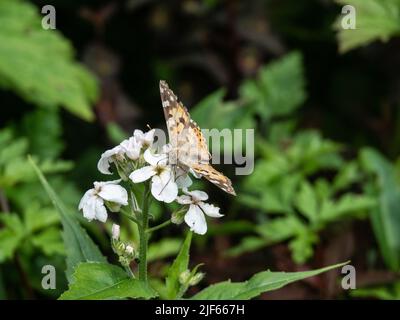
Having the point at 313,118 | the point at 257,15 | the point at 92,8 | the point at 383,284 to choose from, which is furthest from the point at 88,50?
the point at 383,284

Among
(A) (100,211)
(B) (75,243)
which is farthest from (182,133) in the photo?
(B) (75,243)

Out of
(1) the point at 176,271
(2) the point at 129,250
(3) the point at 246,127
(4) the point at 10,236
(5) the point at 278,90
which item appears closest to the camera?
(2) the point at 129,250

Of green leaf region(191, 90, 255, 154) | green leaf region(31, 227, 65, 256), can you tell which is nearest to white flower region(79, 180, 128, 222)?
green leaf region(31, 227, 65, 256)

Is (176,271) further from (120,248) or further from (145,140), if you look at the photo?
(145,140)

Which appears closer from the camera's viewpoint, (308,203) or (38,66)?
(308,203)

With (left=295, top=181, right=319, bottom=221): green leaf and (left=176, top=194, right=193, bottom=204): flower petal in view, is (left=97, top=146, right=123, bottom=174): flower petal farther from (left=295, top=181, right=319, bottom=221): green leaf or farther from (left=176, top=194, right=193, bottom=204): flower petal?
(left=295, top=181, right=319, bottom=221): green leaf
